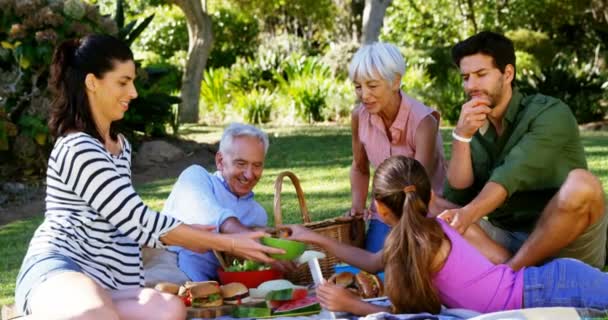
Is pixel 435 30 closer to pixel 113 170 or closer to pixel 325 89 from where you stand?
pixel 325 89

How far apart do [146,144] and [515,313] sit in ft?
27.7

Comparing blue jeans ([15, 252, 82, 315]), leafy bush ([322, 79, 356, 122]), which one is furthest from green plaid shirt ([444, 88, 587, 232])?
leafy bush ([322, 79, 356, 122])

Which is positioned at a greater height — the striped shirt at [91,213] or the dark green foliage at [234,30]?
the dark green foliage at [234,30]

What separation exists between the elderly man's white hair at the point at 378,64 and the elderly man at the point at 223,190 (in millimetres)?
641

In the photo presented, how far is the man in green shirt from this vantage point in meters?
4.76

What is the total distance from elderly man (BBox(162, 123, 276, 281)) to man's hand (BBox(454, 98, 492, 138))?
3.34ft

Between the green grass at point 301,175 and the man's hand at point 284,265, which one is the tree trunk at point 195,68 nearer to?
the green grass at point 301,175

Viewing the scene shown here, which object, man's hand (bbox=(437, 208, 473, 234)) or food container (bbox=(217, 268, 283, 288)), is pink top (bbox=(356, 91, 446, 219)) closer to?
man's hand (bbox=(437, 208, 473, 234))

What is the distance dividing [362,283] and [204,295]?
73cm

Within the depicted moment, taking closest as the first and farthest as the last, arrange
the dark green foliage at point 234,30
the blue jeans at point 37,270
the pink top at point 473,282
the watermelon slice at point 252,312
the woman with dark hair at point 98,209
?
the blue jeans at point 37,270 → the woman with dark hair at point 98,209 → the pink top at point 473,282 → the watermelon slice at point 252,312 → the dark green foliage at point 234,30

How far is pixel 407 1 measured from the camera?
24281 mm

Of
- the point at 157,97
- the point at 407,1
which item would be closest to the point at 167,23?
the point at 407,1

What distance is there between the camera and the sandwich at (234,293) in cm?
475

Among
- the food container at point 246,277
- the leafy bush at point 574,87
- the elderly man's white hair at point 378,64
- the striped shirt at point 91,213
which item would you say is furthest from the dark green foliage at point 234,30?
the striped shirt at point 91,213
